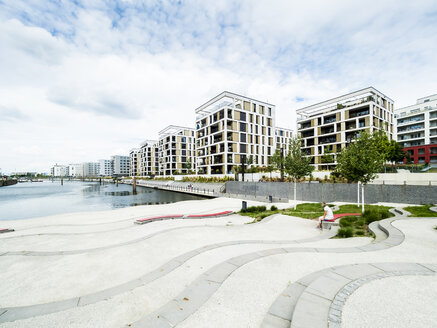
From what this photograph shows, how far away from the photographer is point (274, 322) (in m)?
3.47

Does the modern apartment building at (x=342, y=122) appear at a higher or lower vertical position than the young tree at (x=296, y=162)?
higher

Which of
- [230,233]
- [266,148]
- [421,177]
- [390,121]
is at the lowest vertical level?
[230,233]

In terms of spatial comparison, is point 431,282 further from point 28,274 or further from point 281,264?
point 28,274

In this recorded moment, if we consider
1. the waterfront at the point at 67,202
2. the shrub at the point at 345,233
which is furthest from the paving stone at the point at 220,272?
the waterfront at the point at 67,202

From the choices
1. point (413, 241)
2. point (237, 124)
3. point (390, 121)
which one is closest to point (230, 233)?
point (413, 241)

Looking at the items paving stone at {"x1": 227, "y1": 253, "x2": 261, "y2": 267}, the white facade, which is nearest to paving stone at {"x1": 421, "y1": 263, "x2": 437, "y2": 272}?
paving stone at {"x1": 227, "y1": 253, "x2": 261, "y2": 267}

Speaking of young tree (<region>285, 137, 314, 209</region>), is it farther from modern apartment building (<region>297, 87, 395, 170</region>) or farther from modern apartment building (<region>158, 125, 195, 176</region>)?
modern apartment building (<region>158, 125, 195, 176</region>)

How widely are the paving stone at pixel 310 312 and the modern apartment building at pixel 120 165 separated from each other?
650 feet

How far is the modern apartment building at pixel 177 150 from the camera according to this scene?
79.9 meters

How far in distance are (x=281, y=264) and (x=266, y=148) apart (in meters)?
50.3

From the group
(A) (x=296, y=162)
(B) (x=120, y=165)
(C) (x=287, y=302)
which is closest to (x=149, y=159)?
(A) (x=296, y=162)

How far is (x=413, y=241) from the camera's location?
7.20 m

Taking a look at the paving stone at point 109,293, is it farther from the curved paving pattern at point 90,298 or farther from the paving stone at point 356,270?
the paving stone at point 356,270

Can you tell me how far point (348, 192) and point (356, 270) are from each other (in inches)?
Answer: 770
